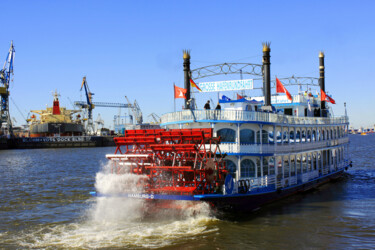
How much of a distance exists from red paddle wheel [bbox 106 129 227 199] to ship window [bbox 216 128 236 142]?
681 mm

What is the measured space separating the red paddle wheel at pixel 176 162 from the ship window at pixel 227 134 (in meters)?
0.68

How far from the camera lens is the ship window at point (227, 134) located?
18.2m

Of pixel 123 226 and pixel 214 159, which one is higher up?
pixel 214 159

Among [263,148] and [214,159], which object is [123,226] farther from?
[263,148]

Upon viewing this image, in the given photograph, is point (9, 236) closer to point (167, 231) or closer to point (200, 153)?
point (167, 231)

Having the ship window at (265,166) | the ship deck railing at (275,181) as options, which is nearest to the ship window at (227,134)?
the ship deck railing at (275,181)

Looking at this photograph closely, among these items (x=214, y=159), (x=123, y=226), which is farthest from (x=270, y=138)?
(x=123, y=226)

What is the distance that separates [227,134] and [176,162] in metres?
2.93

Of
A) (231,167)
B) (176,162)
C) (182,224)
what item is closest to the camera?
(182,224)

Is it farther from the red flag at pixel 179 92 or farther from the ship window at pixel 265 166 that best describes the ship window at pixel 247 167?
the red flag at pixel 179 92

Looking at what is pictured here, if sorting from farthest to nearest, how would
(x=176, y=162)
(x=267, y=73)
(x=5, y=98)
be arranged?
(x=5, y=98), (x=267, y=73), (x=176, y=162)

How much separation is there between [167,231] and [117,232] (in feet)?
6.32

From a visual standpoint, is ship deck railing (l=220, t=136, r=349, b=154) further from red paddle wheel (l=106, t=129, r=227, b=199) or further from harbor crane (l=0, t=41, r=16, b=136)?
harbor crane (l=0, t=41, r=16, b=136)

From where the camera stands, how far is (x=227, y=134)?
1834 centimetres
